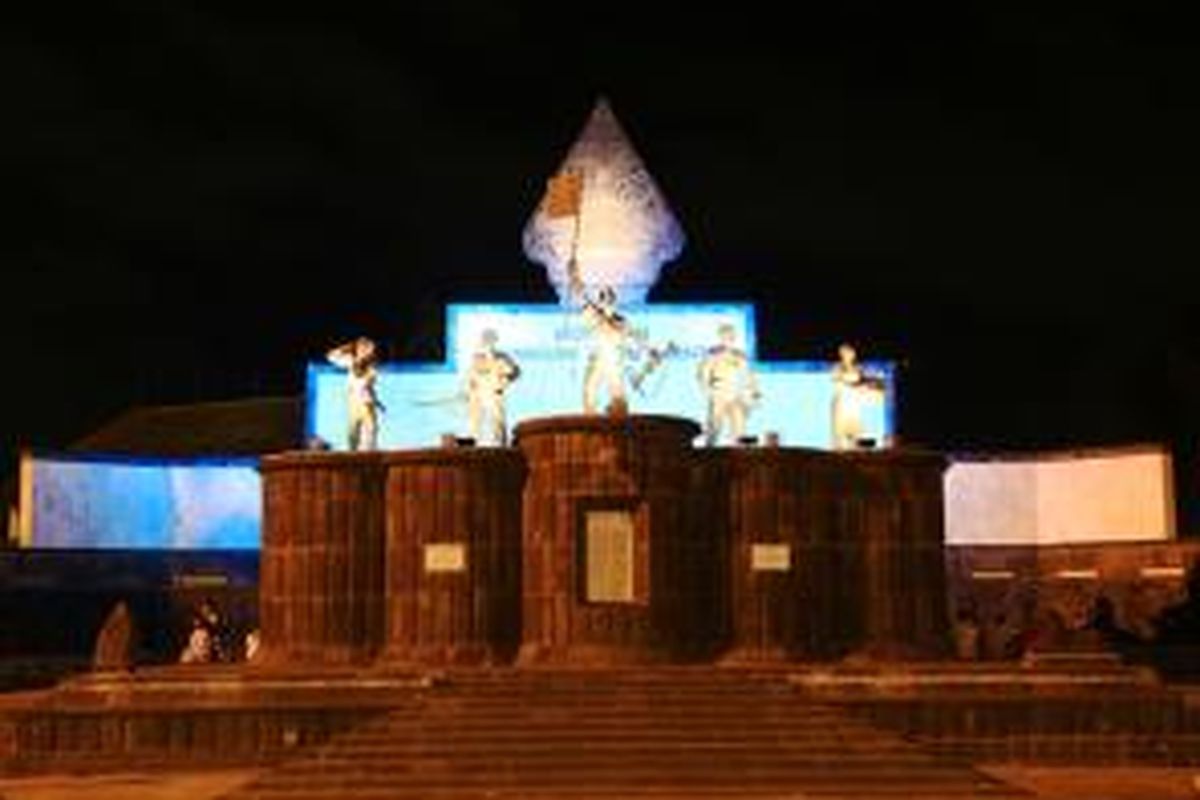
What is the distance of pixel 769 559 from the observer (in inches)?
981

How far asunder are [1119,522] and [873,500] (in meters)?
10.9

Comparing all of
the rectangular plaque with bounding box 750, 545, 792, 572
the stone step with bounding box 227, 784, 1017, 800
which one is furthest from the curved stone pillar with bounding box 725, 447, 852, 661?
the stone step with bounding box 227, 784, 1017, 800

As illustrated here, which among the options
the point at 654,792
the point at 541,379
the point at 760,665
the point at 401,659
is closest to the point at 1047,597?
the point at 541,379

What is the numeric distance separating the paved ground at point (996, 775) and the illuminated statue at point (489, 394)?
6989 millimetres

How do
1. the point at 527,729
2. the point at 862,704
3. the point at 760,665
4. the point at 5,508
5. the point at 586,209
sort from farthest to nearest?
the point at 5,508, the point at 586,209, the point at 760,665, the point at 862,704, the point at 527,729

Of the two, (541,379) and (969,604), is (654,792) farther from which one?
(969,604)

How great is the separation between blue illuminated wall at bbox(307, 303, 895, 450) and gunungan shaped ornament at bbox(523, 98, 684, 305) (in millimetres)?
677

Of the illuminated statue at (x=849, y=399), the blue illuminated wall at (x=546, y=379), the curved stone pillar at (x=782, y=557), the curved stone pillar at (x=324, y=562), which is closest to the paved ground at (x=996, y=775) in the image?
the curved stone pillar at (x=782, y=557)

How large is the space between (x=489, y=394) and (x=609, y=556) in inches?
151

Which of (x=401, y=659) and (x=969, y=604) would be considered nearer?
(x=401, y=659)

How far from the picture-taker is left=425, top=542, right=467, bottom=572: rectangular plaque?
24766 millimetres

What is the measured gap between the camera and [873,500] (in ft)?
83.7

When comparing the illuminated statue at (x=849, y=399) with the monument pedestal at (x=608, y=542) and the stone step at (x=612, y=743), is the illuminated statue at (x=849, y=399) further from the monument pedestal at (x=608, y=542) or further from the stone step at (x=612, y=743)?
the stone step at (x=612, y=743)

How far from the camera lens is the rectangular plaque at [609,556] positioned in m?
24.3
